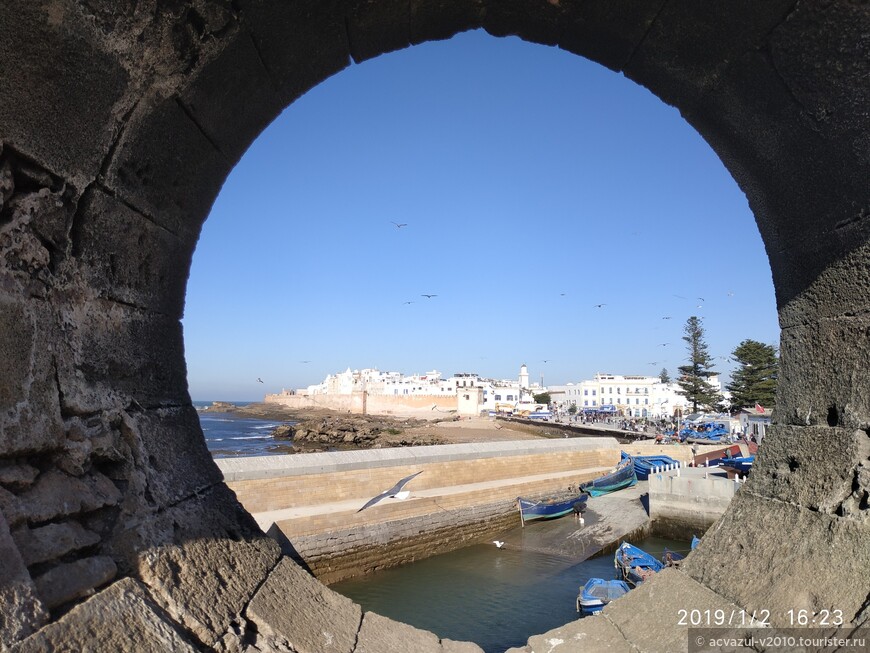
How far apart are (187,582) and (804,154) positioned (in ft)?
9.06

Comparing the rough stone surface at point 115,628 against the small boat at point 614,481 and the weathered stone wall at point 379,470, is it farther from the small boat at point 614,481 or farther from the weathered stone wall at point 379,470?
the small boat at point 614,481

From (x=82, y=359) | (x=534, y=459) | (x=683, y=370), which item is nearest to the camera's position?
(x=82, y=359)

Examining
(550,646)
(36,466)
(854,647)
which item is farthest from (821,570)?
(36,466)

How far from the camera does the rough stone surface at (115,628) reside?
1.35 m

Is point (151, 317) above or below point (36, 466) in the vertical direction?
above

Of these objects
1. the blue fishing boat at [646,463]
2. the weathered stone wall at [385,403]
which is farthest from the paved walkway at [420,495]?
the weathered stone wall at [385,403]

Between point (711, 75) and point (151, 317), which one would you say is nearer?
point (151, 317)

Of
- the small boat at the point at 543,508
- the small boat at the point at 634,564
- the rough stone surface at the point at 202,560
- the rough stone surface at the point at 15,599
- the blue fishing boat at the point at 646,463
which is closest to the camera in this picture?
the rough stone surface at the point at 15,599

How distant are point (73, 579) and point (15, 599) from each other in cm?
22

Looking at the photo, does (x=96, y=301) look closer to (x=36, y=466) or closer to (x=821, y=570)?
(x=36, y=466)

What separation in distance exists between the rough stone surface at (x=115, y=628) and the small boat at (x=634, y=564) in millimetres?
12035

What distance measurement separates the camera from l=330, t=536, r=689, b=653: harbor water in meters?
10.6

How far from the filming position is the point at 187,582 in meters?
1.83

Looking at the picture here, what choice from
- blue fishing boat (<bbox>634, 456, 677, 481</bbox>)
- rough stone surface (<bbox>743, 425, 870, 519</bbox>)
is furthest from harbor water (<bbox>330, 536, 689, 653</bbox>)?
rough stone surface (<bbox>743, 425, 870, 519</bbox>)
